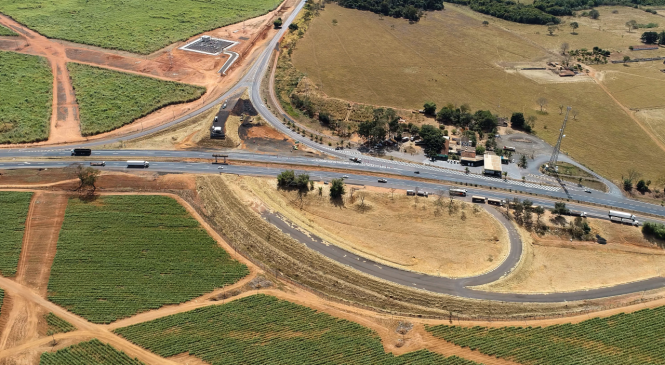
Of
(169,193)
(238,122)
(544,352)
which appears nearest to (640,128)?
(544,352)

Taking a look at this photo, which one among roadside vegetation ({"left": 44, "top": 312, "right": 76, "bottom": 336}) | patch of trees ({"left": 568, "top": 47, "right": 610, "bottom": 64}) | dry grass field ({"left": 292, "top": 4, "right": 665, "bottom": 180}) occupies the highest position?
patch of trees ({"left": 568, "top": 47, "right": 610, "bottom": 64})

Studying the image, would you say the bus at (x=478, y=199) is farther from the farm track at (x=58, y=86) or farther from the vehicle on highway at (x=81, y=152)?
the farm track at (x=58, y=86)

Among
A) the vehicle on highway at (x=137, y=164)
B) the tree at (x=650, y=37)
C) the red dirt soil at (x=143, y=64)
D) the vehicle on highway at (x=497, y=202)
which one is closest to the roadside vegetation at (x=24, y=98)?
the red dirt soil at (x=143, y=64)

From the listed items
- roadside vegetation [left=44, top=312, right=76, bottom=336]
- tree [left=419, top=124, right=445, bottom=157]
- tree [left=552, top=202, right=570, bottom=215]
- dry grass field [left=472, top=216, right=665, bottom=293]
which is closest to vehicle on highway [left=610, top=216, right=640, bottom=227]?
dry grass field [left=472, top=216, right=665, bottom=293]

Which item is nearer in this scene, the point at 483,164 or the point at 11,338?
the point at 11,338

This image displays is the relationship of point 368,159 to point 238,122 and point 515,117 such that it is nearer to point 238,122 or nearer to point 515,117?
point 238,122

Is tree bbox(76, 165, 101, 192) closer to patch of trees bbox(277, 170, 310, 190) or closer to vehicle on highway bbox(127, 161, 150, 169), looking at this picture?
vehicle on highway bbox(127, 161, 150, 169)

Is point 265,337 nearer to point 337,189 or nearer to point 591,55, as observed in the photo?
point 337,189
